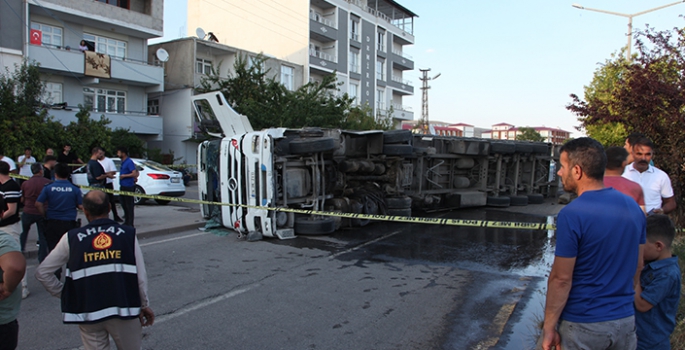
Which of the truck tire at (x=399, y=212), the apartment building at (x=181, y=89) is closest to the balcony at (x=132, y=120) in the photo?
the apartment building at (x=181, y=89)

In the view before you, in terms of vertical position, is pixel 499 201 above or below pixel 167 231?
above

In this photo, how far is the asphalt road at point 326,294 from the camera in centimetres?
438

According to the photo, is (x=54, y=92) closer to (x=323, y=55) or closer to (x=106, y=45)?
(x=106, y=45)

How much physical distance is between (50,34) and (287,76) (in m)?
16.2

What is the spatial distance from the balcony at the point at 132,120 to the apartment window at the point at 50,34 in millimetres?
3573

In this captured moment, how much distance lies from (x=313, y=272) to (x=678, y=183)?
725 cm

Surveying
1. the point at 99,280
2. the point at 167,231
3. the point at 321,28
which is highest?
the point at 321,28

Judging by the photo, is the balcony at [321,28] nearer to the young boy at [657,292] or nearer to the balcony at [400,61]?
the balcony at [400,61]

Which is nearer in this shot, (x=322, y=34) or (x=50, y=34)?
(x=50, y=34)

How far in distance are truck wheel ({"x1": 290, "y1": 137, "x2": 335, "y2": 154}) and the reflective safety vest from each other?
19.4 ft

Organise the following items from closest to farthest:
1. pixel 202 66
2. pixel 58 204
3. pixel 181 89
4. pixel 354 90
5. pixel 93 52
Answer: pixel 58 204
pixel 93 52
pixel 181 89
pixel 202 66
pixel 354 90

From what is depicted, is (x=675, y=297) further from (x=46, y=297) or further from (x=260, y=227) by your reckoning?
(x=260, y=227)

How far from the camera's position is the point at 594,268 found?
245cm

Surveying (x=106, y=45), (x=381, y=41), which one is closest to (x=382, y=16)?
(x=381, y=41)
